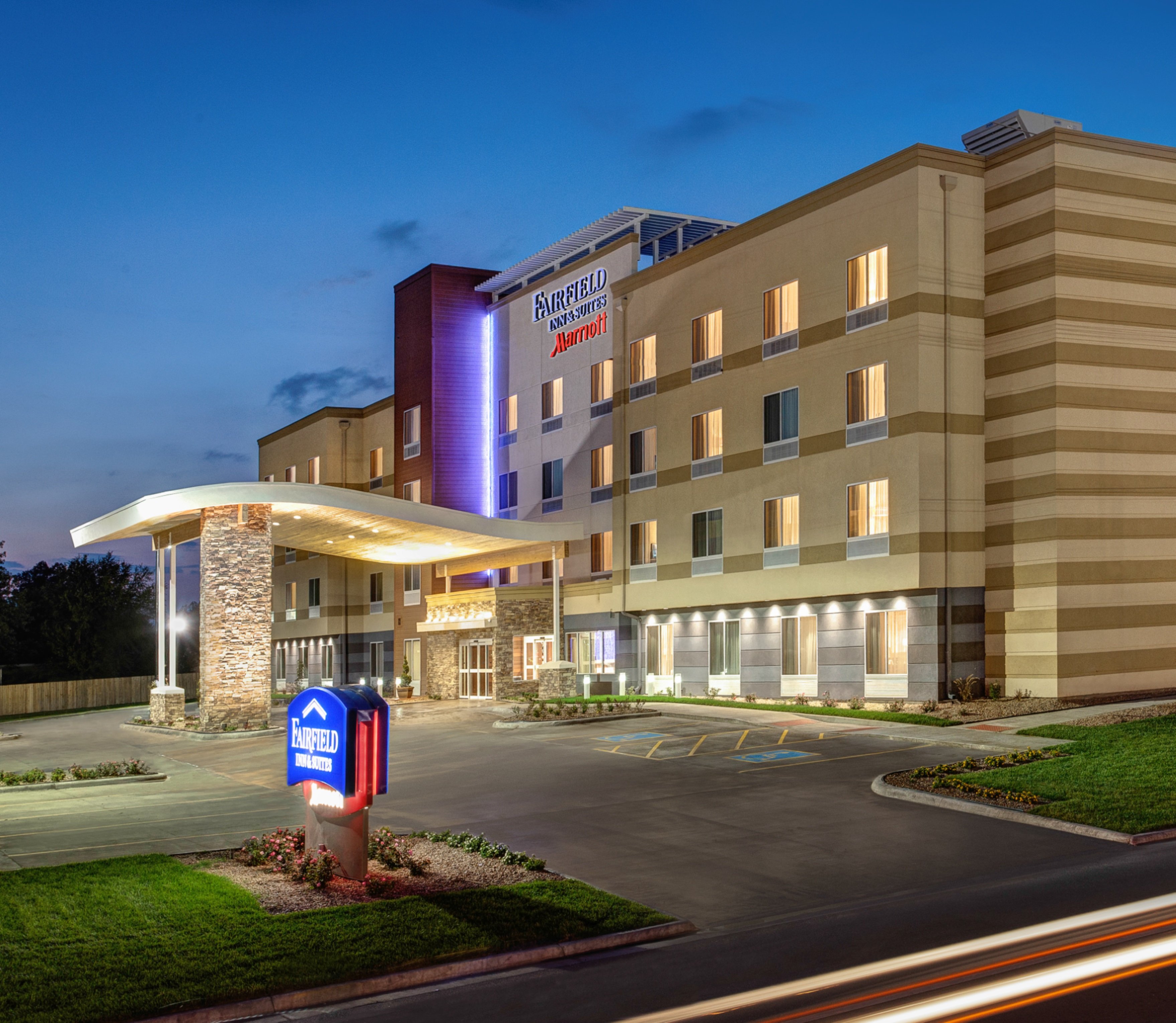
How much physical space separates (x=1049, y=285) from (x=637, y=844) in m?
23.0

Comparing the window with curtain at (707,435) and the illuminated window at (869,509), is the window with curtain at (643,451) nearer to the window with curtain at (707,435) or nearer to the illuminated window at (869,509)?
the window with curtain at (707,435)

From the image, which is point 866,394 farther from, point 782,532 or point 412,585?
point 412,585

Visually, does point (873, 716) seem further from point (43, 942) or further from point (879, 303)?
point (43, 942)

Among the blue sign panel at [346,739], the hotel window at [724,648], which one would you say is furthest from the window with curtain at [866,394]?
the blue sign panel at [346,739]

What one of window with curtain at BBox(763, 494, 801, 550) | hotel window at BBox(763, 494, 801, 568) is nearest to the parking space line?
hotel window at BBox(763, 494, 801, 568)

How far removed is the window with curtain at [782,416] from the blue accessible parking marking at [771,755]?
47.2ft

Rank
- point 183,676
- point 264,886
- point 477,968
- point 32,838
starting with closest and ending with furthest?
point 477,968
point 264,886
point 32,838
point 183,676

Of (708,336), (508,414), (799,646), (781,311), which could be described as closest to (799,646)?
(799,646)

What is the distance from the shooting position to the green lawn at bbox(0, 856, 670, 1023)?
33.2ft

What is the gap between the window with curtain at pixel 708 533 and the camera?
133ft

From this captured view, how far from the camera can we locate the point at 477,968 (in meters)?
11.1

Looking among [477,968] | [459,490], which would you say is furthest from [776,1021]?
[459,490]

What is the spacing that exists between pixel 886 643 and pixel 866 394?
721cm

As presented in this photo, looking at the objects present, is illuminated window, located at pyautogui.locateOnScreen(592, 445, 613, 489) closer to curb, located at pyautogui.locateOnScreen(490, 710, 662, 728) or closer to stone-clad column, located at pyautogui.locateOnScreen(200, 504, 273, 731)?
curb, located at pyautogui.locateOnScreen(490, 710, 662, 728)
